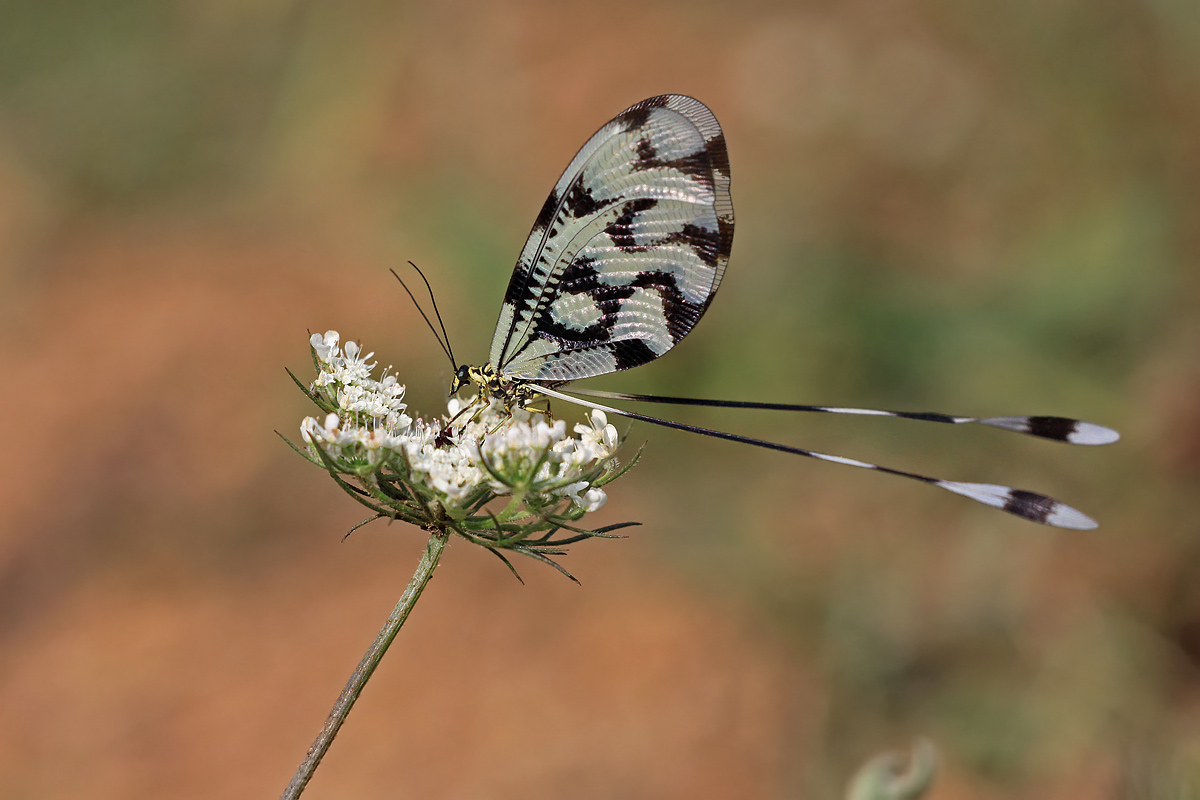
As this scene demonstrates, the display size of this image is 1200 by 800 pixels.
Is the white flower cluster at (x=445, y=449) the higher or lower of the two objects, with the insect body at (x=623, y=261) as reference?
lower

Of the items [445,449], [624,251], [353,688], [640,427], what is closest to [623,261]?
[624,251]

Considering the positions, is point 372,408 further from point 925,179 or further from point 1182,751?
point 925,179

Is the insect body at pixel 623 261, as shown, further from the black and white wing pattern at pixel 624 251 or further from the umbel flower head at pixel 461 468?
the umbel flower head at pixel 461 468

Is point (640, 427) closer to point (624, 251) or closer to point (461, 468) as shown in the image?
point (624, 251)

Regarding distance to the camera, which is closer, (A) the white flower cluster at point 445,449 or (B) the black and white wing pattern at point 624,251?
(A) the white flower cluster at point 445,449

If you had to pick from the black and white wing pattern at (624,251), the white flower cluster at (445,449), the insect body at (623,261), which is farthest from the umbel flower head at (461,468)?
the black and white wing pattern at (624,251)

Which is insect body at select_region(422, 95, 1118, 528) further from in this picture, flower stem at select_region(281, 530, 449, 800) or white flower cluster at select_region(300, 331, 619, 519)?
flower stem at select_region(281, 530, 449, 800)

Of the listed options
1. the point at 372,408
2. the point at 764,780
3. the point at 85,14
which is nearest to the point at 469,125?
the point at 85,14
